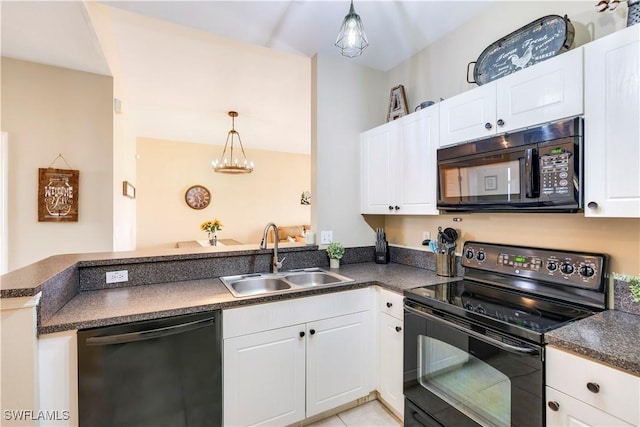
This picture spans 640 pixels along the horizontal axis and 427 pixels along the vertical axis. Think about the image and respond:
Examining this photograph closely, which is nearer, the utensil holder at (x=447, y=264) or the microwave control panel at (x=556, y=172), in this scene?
the microwave control panel at (x=556, y=172)

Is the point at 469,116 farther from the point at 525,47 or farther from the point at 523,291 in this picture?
the point at 523,291

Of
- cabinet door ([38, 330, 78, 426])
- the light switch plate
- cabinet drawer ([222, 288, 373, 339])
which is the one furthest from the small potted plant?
cabinet door ([38, 330, 78, 426])

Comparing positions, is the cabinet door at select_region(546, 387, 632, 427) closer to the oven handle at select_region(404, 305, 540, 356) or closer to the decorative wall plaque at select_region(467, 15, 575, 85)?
the oven handle at select_region(404, 305, 540, 356)

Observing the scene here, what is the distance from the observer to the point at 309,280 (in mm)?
2240

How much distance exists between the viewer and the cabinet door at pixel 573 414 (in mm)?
963

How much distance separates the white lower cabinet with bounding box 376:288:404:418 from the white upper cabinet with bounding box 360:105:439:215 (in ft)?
2.20

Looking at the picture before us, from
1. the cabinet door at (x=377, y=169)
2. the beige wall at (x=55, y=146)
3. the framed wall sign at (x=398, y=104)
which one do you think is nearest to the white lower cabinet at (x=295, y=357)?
the cabinet door at (x=377, y=169)

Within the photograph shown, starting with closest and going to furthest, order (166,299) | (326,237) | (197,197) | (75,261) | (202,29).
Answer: (166,299) < (75,261) < (202,29) < (326,237) < (197,197)

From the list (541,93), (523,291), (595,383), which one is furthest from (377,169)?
(595,383)

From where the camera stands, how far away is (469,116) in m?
1.73

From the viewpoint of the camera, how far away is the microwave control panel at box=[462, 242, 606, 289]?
1395 mm

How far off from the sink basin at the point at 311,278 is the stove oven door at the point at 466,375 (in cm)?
67

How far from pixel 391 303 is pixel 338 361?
503 mm

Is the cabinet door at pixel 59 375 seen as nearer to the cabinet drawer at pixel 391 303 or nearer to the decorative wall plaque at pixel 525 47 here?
the cabinet drawer at pixel 391 303
